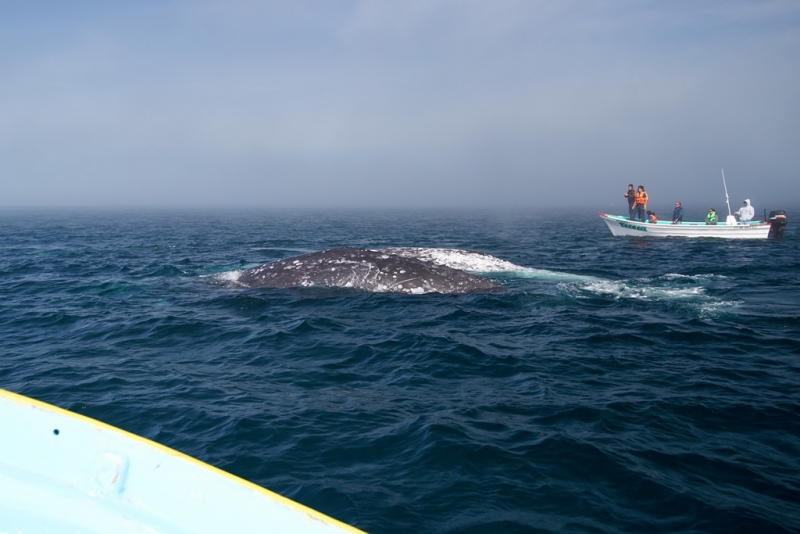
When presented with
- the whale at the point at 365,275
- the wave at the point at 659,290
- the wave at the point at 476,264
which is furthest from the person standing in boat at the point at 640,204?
the whale at the point at 365,275

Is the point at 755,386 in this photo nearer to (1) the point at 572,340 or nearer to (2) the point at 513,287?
(1) the point at 572,340

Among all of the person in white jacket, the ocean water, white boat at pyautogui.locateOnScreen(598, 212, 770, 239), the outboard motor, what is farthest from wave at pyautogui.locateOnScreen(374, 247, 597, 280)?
the outboard motor

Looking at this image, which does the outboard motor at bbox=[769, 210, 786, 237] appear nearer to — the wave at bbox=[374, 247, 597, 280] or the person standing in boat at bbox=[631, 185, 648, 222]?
the person standing in boat at bbox=[631, 185, 648, 222]

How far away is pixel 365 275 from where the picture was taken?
1441 cm

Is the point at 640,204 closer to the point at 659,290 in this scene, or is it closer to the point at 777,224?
the point at 777,224

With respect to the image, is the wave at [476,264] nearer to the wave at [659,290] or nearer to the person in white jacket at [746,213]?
the wave at [659,290]

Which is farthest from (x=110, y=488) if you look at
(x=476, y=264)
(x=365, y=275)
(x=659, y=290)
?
(x=476, y=264)

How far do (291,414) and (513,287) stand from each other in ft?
30.9

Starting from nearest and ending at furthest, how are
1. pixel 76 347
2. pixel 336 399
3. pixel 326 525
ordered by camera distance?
pixel 326 525 < pixel 336 399 < pixel 76 347

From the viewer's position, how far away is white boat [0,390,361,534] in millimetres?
2918

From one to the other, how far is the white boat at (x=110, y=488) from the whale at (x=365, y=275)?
1087 centimetres

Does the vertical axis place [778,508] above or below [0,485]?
below

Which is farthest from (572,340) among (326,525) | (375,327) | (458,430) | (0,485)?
(0,485)

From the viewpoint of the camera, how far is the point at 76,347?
32.3 ft
